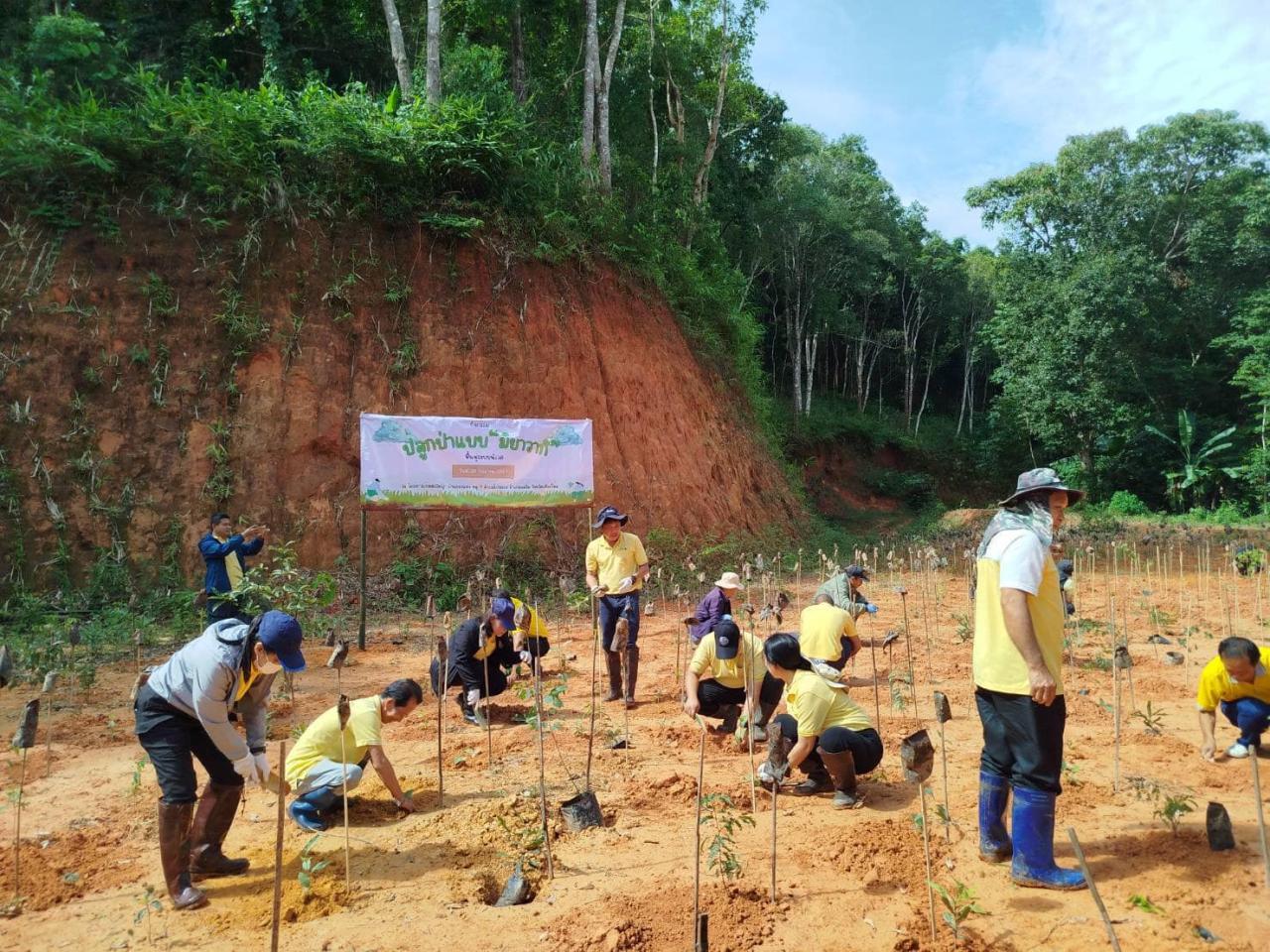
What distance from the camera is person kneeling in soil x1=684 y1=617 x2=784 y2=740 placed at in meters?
5.25

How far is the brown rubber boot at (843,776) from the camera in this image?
14.3 feet

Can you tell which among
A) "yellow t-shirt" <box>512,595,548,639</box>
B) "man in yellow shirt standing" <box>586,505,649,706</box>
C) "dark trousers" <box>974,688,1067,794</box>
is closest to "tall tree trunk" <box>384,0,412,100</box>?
"man in yellow shirt standing" <box>586,505,649,706</box>

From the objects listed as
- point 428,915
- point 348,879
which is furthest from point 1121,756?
point 348,879

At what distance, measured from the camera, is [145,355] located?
11.1m

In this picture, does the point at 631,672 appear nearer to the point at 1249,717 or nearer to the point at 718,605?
the point at 718,605

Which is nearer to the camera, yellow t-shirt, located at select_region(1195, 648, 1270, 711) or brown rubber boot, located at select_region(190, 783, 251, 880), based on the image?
brown rubber boot, located at select_region(190, 783, 251, 880)

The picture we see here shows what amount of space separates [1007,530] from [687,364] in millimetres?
12802

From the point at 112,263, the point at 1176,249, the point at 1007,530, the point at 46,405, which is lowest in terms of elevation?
the point at 1007,530

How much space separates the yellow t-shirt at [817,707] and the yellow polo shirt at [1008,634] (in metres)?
0.98

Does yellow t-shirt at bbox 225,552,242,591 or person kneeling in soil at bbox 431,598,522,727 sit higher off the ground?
yellow t-shirt at bbox 225,552,242,591

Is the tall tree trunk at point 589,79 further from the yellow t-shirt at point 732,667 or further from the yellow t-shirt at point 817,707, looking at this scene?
the yellow t-shirt at point 817,707

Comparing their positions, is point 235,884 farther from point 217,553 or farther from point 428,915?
point 217,553

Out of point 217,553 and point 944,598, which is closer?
point 217,553

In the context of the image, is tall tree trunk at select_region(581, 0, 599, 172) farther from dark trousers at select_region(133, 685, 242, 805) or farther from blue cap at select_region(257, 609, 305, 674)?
dark trousers at select_region(133, 685, 242, 805)
